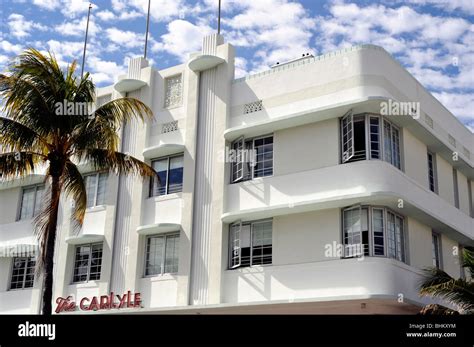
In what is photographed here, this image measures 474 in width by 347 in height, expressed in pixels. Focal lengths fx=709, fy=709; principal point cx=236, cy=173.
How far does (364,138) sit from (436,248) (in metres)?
5.69

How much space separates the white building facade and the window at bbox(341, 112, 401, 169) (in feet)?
0.15

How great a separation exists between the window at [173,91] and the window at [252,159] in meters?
3.60

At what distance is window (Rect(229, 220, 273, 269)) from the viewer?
22.9m

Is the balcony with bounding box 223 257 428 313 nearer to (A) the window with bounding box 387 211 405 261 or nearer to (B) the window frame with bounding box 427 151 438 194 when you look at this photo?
(A) the window with bounding box 387 211 405 261

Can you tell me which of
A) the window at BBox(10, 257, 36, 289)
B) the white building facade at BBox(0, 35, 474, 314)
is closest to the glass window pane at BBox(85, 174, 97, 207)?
the white building facade at BBox(0, 35, 474, 314)

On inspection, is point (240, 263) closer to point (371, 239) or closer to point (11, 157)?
point (371, 239)

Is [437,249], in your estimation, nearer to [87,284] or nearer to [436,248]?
[436,248]

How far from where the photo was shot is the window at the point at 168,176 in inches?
1005

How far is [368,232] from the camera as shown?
2105 centimetres

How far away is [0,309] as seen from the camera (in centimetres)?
2886

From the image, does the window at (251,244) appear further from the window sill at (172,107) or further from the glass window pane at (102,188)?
the glass window pane at (102,188)

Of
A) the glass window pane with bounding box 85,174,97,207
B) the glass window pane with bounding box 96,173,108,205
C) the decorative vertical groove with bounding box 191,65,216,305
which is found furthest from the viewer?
the glass window pane with bounding box 85,174,97,207
